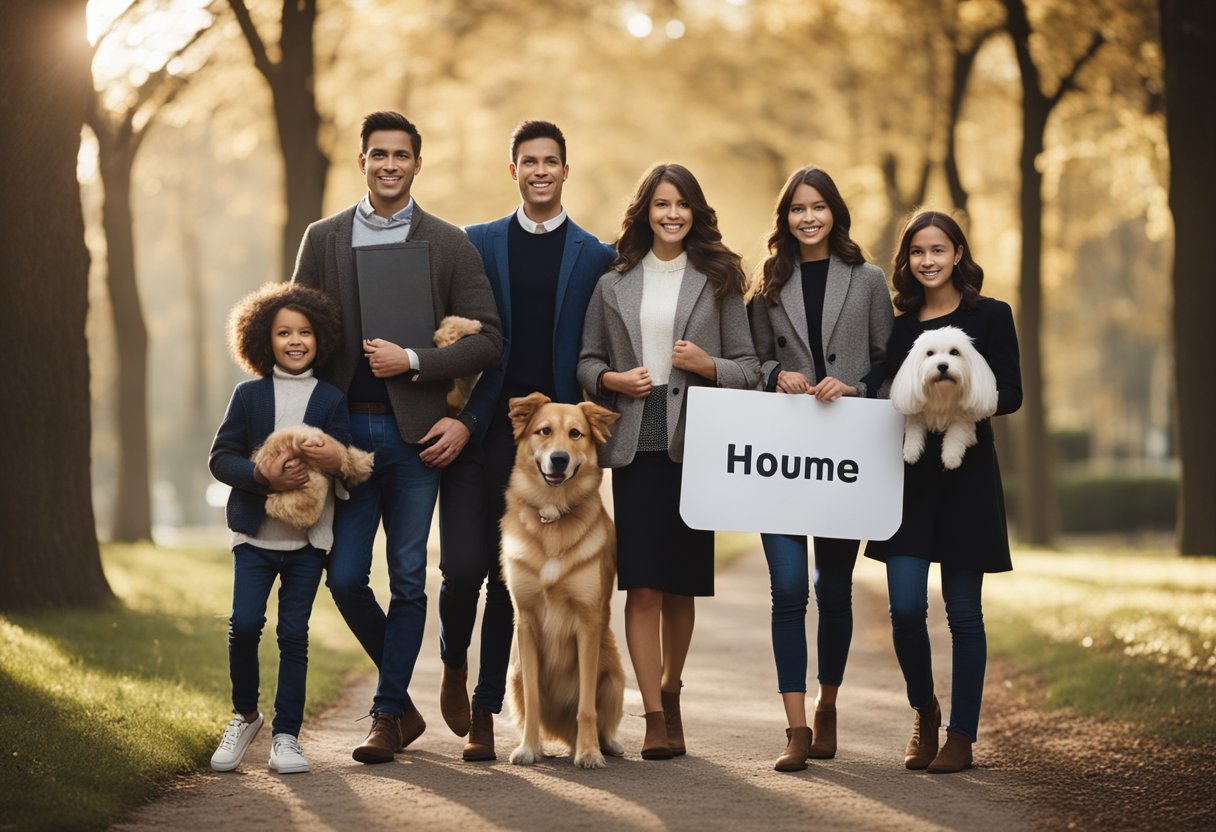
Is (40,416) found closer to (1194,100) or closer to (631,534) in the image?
(631,534)

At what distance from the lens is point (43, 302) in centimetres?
907

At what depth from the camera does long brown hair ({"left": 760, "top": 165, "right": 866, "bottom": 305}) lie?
6.35 m

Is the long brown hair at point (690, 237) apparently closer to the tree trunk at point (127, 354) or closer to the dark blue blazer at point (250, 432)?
the dark blue blazer at point (250, 432)

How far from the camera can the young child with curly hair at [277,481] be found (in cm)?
595

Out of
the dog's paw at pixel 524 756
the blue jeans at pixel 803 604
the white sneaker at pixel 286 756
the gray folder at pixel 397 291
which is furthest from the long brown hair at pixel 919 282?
the white sneaker at pixel 286 756

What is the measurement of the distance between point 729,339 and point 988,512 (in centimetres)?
143

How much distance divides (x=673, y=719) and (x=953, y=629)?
1383 millimetres

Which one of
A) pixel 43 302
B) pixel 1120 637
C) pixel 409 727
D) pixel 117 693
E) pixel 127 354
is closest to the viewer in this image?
pixel 409 727

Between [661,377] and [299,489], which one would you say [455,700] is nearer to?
[299,489]

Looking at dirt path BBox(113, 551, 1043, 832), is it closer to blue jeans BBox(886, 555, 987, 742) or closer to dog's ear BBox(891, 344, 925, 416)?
blue jeans BBox(886, 555, 987, 742)

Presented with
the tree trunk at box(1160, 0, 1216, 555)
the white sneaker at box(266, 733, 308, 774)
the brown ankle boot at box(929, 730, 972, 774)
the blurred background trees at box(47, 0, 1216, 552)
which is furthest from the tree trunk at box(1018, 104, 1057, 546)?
the white sneaker at box(266, 733, 308, 774)

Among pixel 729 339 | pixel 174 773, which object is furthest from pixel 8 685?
pixel 729 339

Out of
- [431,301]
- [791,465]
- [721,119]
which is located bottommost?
[791,465]

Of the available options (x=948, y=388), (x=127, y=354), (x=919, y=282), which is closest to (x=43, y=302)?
(x=919, y=282)
